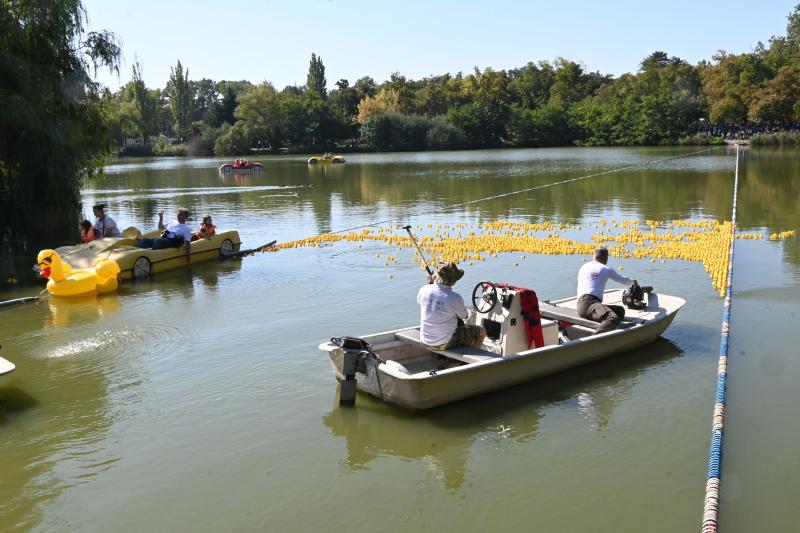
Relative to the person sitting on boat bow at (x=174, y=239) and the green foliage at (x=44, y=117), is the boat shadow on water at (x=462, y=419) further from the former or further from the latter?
the green foliage at (x=44, y=117)

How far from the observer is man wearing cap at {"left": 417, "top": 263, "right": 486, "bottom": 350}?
9.47 metres

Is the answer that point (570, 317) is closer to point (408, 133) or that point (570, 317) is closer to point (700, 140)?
point (700, 140)

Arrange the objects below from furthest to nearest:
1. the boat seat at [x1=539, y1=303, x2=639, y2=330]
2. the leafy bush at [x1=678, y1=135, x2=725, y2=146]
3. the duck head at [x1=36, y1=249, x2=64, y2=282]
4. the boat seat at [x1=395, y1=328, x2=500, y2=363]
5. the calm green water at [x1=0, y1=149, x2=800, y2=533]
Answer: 1. the leafy bush at [x1=678, y1=135, x2=725, y2=146]
2. the duck head at [x1=36, y1=249, x2=64, y2=282]
3. the boat seat at [x1=539, y1=303, x2=639, y2=330]
4. the boat seat at [x1=395, y1=328, x2=500, y2=363]
5. the calm green water at [x1=0, y1=149, x2=800, y2=533]

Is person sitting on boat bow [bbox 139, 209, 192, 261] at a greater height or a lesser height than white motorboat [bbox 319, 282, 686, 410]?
greater

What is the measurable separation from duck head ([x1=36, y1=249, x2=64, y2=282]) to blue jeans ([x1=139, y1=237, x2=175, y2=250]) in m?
2.93

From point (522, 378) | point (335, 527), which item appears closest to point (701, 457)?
point (522, 378)

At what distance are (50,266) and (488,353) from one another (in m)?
11.2


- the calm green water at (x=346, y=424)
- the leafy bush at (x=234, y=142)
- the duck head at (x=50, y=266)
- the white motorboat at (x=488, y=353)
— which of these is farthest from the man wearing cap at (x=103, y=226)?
the leafy bush at (x=234, y=142)

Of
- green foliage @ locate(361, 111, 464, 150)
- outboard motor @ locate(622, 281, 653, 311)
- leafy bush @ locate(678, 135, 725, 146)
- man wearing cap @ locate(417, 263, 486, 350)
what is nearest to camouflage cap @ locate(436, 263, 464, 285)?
man wearing cap @ locate(417, 263, 486, 350)

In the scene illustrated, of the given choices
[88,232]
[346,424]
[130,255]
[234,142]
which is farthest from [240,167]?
[346,424]

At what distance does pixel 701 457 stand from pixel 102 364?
8.85 meters

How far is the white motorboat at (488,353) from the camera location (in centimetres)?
905

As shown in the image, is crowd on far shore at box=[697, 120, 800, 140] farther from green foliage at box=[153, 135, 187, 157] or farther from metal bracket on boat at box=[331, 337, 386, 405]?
metal bracket on boat at box=[331, 337, 386, 405]

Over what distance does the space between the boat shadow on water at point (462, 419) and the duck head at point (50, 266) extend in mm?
9510
